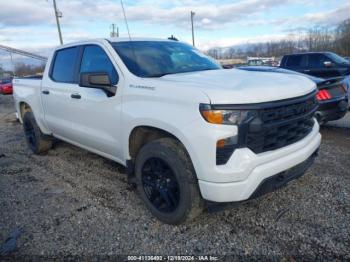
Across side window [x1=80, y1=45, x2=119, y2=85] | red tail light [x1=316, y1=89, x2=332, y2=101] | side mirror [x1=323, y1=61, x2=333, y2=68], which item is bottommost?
side mirror [x1=323, y1=61, x2=333, y2=68]

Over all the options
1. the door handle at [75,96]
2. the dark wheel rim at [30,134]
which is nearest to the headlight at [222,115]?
the door handle at [75,96]

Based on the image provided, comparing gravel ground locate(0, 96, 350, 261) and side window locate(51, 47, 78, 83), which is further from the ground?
side window locate(51, 47, 78, 83)

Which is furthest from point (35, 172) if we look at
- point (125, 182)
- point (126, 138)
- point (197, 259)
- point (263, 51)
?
point (263, 51)

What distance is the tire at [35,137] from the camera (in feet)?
19.2

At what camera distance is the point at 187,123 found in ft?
9.16

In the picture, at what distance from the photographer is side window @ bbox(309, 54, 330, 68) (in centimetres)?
1179

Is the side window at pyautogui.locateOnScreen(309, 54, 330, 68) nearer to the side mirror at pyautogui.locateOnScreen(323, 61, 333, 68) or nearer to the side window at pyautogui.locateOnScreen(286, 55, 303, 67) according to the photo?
the side mirror at pyautogui.locateOnScreen(323, 61, 333, 68)

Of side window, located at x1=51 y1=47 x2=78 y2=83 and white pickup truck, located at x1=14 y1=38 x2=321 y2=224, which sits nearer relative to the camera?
white pickup truck, located at x1=14 y1=38 x2=321 y2=224

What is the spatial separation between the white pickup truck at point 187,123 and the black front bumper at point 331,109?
2.55 m

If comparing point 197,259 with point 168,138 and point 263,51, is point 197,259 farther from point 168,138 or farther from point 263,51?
point 263,51

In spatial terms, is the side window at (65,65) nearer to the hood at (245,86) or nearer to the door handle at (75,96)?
the door handle at (75,96)

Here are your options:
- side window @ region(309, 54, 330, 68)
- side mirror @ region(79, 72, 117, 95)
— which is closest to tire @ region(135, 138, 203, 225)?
side mirror @ region(79, 72, 117, 95)

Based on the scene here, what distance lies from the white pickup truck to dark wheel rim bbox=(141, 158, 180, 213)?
10 mm

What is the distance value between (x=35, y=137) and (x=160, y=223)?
3654 mm
